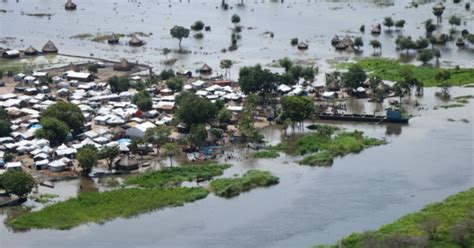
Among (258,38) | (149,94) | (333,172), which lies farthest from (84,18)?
(333,172)

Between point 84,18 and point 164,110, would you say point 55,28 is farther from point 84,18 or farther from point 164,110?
point 164,110

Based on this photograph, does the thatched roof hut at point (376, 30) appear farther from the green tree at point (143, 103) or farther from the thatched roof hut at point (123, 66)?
the green tree at point (143, 103)

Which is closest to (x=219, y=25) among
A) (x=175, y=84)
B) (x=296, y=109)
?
(x=175, y=84)

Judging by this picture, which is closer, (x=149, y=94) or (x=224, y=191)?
(x=224, y=191)

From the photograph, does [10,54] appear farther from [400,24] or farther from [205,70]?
[400,24]

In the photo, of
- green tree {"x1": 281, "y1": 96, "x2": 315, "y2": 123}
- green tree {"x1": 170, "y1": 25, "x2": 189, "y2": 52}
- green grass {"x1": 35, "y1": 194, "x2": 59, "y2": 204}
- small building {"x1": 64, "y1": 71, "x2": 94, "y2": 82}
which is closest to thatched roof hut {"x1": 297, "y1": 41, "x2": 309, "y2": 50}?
green tree {"x1": 170, "y1": 25, "x2": 189, "y2": 52}

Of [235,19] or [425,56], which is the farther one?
[235,19]

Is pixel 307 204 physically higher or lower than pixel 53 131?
lower
